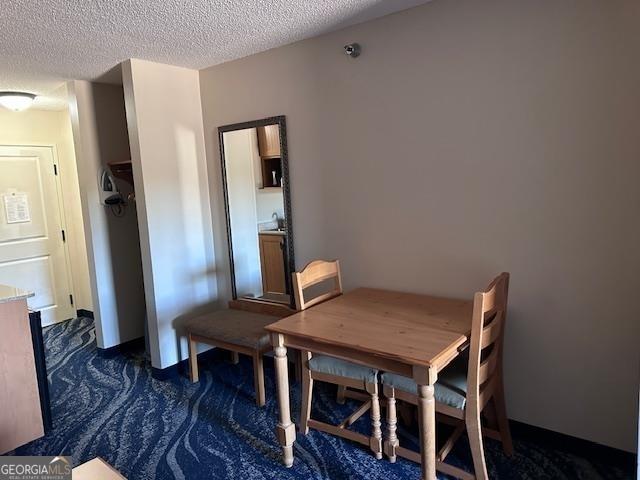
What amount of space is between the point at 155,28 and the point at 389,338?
6.58 ft

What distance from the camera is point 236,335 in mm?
2811

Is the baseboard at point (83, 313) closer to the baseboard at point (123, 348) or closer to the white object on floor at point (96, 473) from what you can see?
the baseboard at point (123, 348)

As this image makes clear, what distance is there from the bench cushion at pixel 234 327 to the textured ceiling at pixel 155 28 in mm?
1714

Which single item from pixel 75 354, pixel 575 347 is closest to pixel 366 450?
pixel 575 347

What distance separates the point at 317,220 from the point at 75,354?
2.46 meters

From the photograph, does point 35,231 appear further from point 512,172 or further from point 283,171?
point 512,172

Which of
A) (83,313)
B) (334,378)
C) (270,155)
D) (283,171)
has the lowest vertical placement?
(83,313)

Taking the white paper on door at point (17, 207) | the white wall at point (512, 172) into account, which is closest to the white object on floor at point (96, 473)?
the white wall at point (512, 172)

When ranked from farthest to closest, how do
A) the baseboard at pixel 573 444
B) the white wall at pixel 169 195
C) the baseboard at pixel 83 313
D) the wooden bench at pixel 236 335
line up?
1. the baseboard at pixel 83 313
2. the white wall at pixel 169 195
3. the wooden bench at pixel 236 335
4. the baseboard at pixel 573 444

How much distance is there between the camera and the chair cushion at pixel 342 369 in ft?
6.72

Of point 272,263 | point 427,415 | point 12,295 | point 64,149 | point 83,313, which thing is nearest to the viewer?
point 427,415

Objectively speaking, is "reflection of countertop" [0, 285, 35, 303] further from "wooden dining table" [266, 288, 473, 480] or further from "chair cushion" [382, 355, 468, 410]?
"chair cushion" [382, 355, 468, 410]

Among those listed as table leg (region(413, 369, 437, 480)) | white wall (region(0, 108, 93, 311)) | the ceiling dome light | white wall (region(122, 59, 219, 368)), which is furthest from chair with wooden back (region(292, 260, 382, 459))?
white wall (region(0, 108, 93, 311))

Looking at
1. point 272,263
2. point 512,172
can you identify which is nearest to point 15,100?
point 272,263
